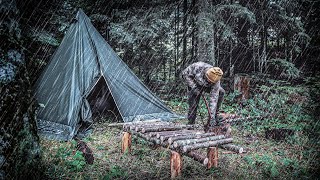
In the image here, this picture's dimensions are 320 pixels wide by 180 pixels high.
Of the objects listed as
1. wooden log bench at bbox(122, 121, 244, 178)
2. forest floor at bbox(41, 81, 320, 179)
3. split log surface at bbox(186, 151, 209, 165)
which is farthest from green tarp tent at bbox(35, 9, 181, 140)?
split log surface at bbox(186, 151, 209, 165)

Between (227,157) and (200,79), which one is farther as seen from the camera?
(200,79)

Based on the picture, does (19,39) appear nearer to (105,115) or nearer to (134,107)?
(134,107)

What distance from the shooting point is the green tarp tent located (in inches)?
225

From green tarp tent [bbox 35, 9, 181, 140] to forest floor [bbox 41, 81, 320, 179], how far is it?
20.6 inches

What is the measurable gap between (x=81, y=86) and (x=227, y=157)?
139 inches

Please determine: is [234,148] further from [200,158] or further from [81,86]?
[81,86]

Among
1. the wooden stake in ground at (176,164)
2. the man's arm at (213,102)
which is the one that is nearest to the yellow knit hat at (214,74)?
the man's arm at (213,102)

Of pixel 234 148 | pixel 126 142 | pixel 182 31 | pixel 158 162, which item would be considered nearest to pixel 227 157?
pixel 234 148

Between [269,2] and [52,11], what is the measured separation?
7447mm

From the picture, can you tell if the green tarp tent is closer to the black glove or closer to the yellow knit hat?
the black glove

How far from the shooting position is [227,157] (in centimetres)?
463

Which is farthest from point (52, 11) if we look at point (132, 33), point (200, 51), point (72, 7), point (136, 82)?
point (200, 51)

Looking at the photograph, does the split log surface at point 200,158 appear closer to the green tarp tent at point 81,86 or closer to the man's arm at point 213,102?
the man's arm at point 213,102

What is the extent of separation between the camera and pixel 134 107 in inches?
275
